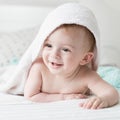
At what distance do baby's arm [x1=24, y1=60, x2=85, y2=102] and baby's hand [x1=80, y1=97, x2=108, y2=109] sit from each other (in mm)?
130

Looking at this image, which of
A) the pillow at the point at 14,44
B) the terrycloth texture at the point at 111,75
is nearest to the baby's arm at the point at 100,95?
the terrycloth texture at the point at 111,75

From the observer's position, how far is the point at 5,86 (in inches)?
54.6

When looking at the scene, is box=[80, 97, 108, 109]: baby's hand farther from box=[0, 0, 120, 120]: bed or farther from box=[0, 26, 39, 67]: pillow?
box=[0, 26, 39, 67]: pillow

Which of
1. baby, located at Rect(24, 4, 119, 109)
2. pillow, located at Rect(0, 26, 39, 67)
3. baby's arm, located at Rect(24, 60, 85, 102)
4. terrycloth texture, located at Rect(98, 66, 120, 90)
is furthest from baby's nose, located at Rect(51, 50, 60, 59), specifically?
pillow, located at Rect(0, 26, 39, 67)

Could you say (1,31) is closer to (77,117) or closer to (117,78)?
(117,78)

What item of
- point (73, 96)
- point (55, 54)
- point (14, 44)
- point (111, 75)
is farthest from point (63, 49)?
point (14, 44)

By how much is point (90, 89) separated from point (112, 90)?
117mm

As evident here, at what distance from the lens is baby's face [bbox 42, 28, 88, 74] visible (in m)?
1.24

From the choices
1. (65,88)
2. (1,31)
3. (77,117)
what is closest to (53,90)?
(65,88)

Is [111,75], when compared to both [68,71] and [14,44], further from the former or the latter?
[14,44]

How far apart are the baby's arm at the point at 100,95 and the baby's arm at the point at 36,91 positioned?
0.18ft

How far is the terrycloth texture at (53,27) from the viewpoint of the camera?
124 centimetres

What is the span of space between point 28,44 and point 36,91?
62cm

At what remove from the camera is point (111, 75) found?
164 cm
